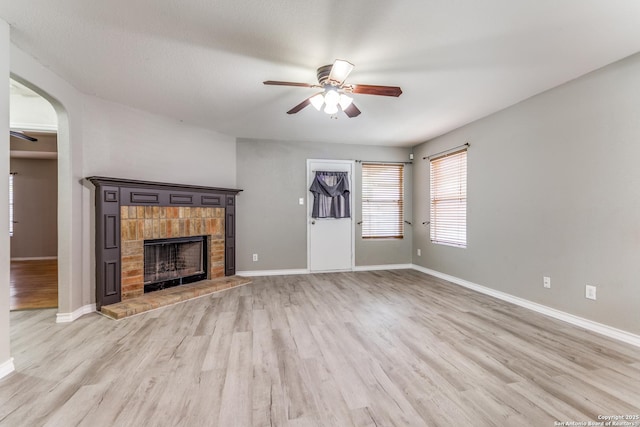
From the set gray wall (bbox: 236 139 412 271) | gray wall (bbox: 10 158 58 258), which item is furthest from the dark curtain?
gray wall (bbox: 10 158 58 258)

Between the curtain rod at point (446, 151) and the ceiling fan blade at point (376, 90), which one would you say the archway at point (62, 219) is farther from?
the curtain rod at point (446, 151)

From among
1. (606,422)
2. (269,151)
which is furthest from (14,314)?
(606,422)

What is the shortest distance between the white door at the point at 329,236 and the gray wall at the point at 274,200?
3.7 inches

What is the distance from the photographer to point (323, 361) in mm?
2082

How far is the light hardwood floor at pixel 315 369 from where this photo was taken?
60.7 inches

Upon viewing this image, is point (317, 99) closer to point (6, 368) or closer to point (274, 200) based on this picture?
point (274, 200)

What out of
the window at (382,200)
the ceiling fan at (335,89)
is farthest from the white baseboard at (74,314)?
the window at (382,200)

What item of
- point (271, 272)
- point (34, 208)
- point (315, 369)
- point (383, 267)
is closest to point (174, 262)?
point (271, 272)

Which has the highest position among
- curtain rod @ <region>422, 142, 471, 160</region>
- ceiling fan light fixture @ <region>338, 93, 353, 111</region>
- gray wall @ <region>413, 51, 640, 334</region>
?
ceiling fan light fixture @ <region>338, 93, 353, 111</region>

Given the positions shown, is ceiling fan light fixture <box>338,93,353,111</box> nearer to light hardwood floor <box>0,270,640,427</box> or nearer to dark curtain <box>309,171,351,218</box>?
light hardwood floor <box>0,270,640,427</box>

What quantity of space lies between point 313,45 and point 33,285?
17.0 ft

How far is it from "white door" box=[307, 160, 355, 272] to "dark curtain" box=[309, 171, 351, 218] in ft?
0.33

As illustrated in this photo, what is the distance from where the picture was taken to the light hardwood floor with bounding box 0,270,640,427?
1.54 metres

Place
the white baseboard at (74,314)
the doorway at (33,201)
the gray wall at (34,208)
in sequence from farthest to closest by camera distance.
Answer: the gray wall at (34,208)
the doorway at (33,201)
the white baseboard at (74,314)
